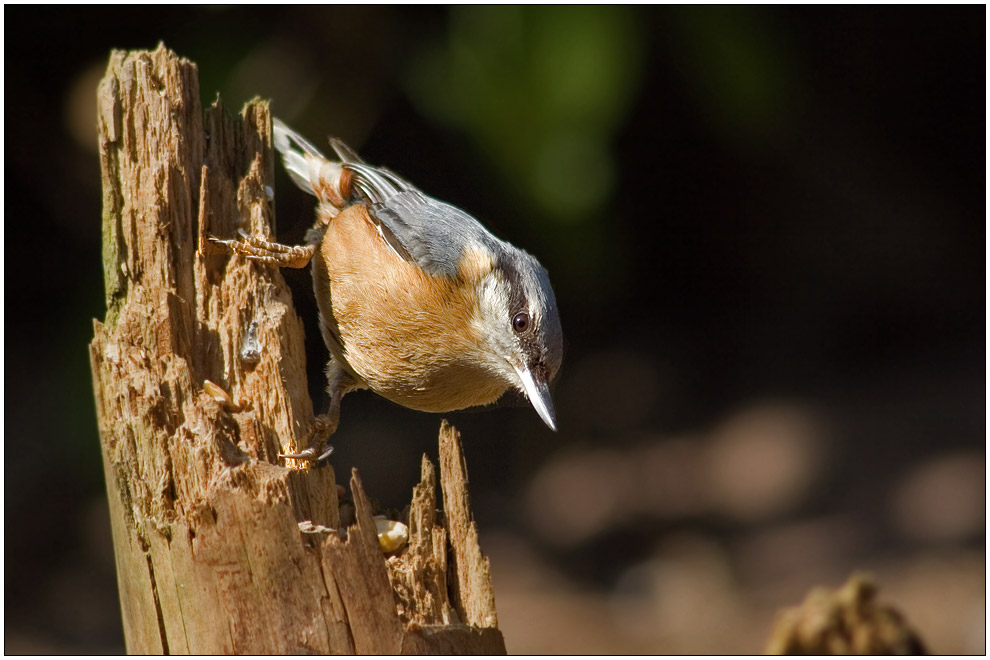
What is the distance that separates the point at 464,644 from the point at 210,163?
143 centimetres

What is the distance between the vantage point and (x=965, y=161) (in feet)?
21.7

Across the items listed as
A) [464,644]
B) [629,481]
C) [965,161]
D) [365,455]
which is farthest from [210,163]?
[965,161]

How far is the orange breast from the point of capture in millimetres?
2840

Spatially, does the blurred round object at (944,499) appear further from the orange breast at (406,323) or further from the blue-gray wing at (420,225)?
the blue-gray wing at (420,225)

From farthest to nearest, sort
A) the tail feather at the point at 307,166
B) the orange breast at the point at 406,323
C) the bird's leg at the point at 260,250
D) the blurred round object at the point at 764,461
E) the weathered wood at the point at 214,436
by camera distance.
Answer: the blurred round object at the point at 764,461 < the tail feather at the point at 307,166 < the orange breast at the point at 406,323 < the bird's leg at the point at 260,250 < the weathered wood at the point at 214,436

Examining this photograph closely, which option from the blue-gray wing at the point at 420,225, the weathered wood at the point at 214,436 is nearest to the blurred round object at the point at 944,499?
the blue-gray wing at the point at 420,225

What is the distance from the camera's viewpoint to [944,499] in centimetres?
546

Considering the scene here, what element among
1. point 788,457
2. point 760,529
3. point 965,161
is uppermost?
point 965,161

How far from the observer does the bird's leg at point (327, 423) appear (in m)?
2.40

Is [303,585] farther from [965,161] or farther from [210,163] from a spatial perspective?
[965,161]

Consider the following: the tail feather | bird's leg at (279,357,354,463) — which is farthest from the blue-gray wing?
bird's leg at (279,357,354,463)

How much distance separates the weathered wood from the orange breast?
38 centimetres

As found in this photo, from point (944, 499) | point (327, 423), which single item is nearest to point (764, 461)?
point (944, 499)

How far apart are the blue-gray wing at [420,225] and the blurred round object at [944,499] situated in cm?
371
